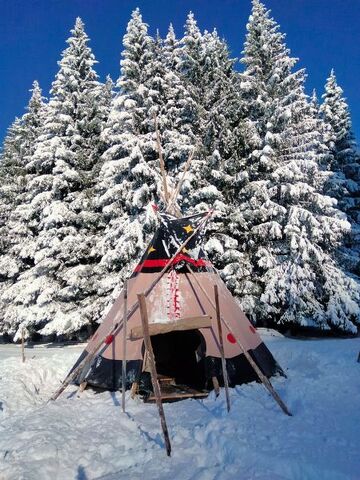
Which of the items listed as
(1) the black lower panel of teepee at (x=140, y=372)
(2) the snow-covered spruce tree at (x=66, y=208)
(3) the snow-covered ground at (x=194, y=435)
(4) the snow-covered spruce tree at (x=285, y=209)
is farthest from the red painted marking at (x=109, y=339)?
(4) the snow-covered spruce tree at (x=285, y=209)

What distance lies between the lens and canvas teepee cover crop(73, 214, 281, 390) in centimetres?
823

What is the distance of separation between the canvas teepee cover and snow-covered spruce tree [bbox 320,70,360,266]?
13.5 meters

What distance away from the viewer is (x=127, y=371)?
27.0 ft

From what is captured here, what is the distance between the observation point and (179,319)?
775cm

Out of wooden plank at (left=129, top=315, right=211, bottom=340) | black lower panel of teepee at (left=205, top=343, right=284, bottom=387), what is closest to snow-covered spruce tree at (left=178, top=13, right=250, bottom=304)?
black lower panel of teepee at (left=205, top=343, right=284, bottom=387)

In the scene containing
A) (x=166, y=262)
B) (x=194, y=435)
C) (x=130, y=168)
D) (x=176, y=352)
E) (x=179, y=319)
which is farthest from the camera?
(x=130, y=168)

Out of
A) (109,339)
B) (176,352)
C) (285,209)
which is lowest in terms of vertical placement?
(176,352)

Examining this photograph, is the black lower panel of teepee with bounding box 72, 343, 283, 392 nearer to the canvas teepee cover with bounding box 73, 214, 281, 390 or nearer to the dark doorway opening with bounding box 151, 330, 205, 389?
the canvas teepee cover with bounding box 73, 214, 281, 390

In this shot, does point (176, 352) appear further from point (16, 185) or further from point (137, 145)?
point (16, 185)

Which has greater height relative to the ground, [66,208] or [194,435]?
[66,208]

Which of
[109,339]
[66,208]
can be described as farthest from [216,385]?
[66,208]

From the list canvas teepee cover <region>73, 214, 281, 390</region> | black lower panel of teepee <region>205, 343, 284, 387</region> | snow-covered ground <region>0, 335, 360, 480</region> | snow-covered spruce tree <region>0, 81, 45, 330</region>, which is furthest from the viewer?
snow-covered spruce tree <region>0, 81, 45, 330</region>

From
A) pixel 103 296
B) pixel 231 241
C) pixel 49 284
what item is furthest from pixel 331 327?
pixel 49 284

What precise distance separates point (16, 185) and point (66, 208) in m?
6.36
